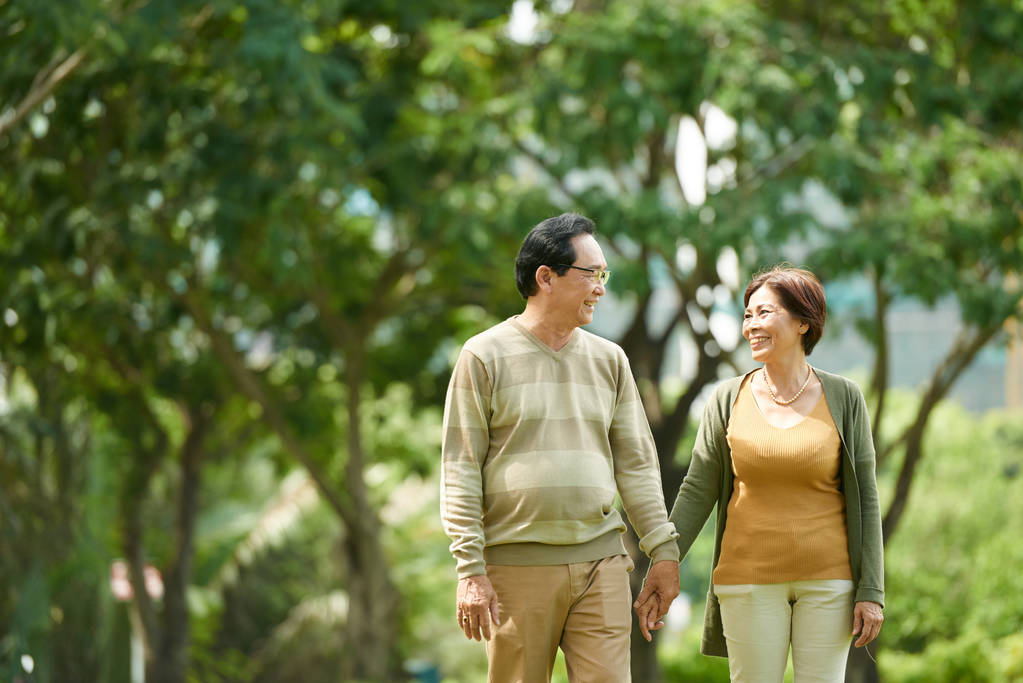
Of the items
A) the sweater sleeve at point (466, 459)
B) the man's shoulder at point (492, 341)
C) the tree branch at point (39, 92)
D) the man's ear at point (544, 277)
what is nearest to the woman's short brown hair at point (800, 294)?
the man's ear at point (544, 277)

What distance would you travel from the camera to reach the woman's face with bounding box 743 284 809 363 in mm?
3850

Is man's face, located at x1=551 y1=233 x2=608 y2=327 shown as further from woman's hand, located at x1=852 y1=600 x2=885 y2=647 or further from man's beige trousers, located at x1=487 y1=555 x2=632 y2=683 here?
woman's hand, located at x1=852 y1=600 x2=885 y2=647

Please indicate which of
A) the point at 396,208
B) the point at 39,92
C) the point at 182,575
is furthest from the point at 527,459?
the point at 182,575

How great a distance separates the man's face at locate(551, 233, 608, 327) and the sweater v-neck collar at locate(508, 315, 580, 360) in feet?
0.30

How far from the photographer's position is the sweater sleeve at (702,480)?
4008 mm

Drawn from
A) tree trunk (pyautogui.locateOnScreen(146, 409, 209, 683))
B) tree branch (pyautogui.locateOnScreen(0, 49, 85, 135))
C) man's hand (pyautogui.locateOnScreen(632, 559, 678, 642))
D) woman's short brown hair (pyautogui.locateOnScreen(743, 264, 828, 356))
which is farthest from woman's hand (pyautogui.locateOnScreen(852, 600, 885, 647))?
tree trunk (pyautogui.locateOnScreen(146, 409, 209, 683))

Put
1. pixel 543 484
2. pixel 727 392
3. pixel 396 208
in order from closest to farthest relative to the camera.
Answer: pixel 543 484 < pixel 727 392 < pixel 396 208

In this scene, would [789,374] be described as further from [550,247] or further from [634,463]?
[550,247]

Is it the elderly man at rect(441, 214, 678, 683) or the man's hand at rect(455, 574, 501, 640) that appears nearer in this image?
the man's hand at rect(455, 574, 501, 640)

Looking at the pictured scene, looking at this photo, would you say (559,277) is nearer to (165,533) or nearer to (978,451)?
(165,533)

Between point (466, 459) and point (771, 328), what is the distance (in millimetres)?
955

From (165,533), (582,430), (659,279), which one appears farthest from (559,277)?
(165,533)

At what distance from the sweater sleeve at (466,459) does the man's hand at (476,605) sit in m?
0.03

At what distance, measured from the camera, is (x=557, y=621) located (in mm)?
3783
